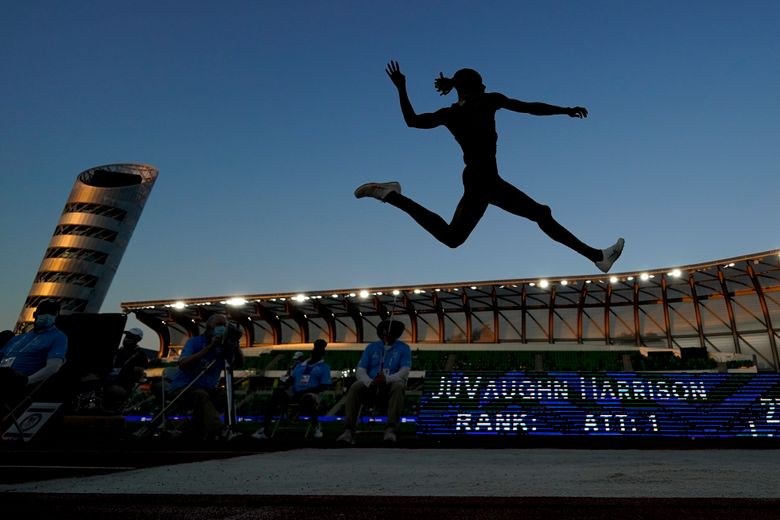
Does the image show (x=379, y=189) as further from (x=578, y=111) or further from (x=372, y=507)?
(x=372, y=507)

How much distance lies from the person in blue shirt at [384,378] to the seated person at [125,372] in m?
4.10

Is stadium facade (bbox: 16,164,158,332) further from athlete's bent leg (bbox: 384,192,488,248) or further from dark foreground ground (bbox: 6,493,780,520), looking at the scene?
dark foreground ground (bbox: 6,493,780,520)

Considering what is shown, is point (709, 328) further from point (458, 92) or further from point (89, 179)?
point (89, 179)

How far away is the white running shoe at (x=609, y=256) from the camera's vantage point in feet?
18.9

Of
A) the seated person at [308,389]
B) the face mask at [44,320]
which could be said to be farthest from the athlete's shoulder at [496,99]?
the seated person at [308,389]

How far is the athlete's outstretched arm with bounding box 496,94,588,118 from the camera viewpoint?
17.4 ft

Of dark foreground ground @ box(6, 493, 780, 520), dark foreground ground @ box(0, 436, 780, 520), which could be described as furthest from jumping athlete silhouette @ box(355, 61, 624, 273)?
dark foreground ground @ box(6, 493, 780, 520)

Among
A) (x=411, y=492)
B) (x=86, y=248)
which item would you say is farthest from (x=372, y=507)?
(x=86, y=248)

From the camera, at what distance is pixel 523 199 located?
519 cm

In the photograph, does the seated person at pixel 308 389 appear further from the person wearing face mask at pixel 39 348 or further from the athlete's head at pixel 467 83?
the athlete's head at pixel 467 83

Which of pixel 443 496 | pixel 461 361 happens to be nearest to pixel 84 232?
pixel 461 361

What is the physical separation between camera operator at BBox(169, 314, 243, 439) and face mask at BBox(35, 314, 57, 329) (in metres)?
1.68

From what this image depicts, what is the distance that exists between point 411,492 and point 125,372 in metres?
8.66

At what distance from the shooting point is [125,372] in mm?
9812
